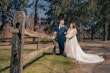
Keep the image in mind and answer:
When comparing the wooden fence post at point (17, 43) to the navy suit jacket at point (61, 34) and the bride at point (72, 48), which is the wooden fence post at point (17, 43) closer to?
the bride at point (72, 48)

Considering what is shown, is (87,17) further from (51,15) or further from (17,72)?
(17,72)

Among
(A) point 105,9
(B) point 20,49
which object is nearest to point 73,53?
(B) point 20,49

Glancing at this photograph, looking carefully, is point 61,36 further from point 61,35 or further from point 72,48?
point 72,48

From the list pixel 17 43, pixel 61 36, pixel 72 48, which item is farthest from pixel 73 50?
pixel 17 43

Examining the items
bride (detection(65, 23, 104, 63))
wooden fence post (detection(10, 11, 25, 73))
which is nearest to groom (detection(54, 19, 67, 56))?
bride (detection(65, 23, 104, 63))

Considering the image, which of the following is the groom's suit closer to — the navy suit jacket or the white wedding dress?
the navy suit jacket

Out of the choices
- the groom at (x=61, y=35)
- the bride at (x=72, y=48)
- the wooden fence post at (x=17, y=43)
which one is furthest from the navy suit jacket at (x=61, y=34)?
the wooden fence post at (x=17, y=43)

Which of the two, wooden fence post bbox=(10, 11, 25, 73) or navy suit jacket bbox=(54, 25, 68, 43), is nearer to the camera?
wooden fence post bbox=(10, 11, 25, 73)

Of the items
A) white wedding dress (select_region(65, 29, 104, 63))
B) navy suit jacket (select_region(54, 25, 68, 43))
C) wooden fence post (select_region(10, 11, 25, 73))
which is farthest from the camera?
navy suit jacket (select_region(54, 25, 68, 43))

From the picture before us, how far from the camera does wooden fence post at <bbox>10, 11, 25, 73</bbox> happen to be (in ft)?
19.1

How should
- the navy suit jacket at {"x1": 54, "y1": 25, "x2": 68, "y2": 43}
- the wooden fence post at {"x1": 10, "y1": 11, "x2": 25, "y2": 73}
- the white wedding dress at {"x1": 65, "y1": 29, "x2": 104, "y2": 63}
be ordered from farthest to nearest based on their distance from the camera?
the navy suit jacket at {"x1": 54, "y1": 25, "x2": 68, "y2": 43} → the white wedding dress at {"x1": 65, "y1": 29, "x2": 104, "y2": 63} → the wooden fence post at {"x1": 10, "y1": 11, "x2": 25, "y2": 73}

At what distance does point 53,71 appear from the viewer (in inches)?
363

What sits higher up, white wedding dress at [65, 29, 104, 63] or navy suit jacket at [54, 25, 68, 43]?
navy suit jacket at [54, 25, 68, 43]

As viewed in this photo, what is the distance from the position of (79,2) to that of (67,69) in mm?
32870
